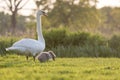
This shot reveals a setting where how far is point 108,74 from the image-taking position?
33.7ft

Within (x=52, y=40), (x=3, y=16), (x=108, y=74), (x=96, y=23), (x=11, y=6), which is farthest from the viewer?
(x=3, y=16)

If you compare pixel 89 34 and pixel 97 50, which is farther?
pixel 89 34

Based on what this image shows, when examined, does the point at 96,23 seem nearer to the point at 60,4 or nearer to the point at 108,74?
the point at 60,4

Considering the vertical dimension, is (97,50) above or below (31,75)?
below

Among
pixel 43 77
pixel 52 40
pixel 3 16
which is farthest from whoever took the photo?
pixel 3 16

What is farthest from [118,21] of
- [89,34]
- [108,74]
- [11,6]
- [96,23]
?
[108,74]

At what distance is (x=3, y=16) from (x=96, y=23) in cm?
2251

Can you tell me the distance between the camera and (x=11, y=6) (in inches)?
2195

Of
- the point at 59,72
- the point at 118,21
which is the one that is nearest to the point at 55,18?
the point at 118,21

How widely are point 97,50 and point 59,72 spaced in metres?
12.8

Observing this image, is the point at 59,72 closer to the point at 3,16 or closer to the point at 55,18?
the point at 55,18

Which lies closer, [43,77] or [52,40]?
[43,77]

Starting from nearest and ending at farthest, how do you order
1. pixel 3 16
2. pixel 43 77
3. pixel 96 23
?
pixel 43 77 < pixel 96 23 < pixel 3 16

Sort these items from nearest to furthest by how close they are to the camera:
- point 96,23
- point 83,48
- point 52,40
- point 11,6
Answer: point 83,48
point 52,40
point 11,6
point 96,23
